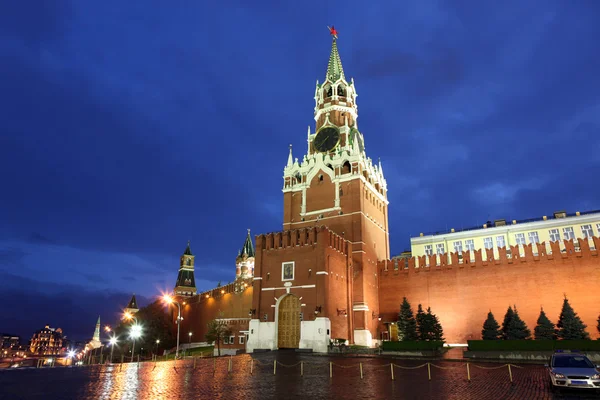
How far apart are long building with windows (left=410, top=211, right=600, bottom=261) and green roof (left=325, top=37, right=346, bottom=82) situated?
82.2 feet

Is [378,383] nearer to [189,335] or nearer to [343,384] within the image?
[343,384]

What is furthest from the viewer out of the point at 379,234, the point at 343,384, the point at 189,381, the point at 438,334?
the point at 379,234

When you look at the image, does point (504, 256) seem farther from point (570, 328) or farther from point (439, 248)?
point (439, 248)

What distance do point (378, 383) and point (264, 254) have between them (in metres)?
25.1

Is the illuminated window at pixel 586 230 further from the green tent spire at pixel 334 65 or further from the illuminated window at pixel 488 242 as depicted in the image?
the green tent spire at pixel 334 65

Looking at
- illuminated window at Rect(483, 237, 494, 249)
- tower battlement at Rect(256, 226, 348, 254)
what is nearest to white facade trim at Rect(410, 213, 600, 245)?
illuminated window at Rect(483, 237, 494, 249)

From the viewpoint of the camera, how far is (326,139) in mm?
52688

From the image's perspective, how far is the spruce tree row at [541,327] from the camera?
105ft

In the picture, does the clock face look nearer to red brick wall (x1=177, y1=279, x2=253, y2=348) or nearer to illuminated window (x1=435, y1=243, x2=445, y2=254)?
illuminated window (x1=435, y1=243, x2=445, y2=254)

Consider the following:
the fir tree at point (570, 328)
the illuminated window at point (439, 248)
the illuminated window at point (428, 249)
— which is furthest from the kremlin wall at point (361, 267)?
the fir tree at point (570, 328)

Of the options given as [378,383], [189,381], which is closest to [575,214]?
[378,383]

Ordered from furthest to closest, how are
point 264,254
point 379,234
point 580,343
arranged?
point 379,234 < point 264,254 < point 580,343

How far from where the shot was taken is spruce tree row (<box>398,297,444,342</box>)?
3741cm

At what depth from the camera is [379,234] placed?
5050 centimetres
